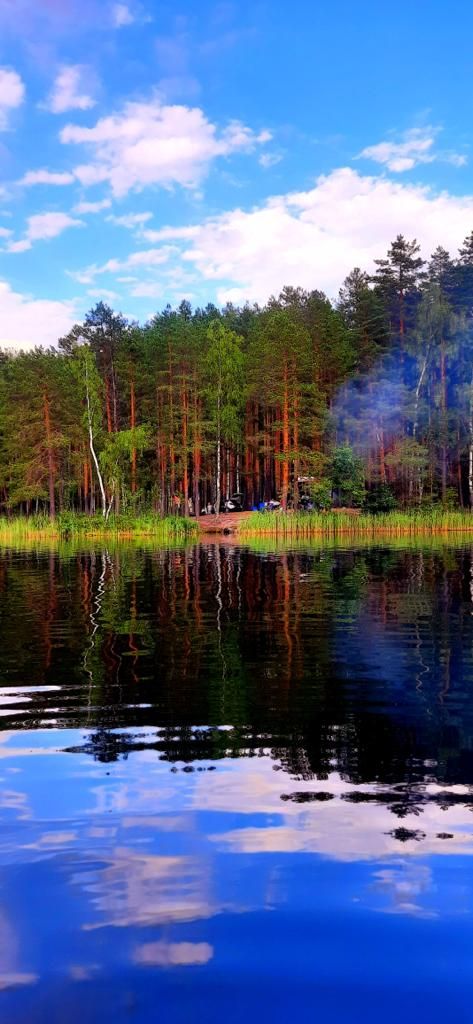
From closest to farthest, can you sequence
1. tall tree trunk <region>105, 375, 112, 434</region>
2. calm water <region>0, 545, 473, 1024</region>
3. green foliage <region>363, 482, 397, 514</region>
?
calm water <region>0, 545, 473, 1024</region>, green foliage <region>363, 482, 397, 514</region>, tall tree trunk <region>105, 375, 112, 434</region>

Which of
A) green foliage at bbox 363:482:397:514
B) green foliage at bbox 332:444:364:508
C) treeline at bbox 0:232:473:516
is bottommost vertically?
green foliage at bbox 363:482:397:514

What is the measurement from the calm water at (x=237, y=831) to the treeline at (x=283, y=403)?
4221 centimetres

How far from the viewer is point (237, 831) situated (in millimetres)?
4805

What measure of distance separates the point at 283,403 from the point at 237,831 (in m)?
50.3

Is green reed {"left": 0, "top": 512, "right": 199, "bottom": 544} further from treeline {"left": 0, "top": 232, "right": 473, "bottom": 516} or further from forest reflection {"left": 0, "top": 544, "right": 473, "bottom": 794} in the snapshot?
forest reflection {"left": 0, "top": 544, "right": 473, "bottom": 794}

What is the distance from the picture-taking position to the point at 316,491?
53.2 metres

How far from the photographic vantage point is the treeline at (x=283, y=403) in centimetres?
5353

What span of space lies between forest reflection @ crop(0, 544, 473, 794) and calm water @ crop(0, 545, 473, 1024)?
0.04 metres

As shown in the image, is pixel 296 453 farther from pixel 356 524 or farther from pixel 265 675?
pixel 265 675

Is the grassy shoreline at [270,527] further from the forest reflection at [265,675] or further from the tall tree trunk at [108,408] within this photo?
the forest reflection at [265,675]

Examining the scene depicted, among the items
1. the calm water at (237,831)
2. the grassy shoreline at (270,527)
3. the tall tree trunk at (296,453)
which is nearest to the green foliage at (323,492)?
the tall tree trunk at (296,453)

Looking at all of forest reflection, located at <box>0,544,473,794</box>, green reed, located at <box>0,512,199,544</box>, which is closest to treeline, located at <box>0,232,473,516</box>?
green reed, located at <box>0,512,199,544</box>

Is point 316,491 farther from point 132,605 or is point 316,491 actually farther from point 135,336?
point 132,605

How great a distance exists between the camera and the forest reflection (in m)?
6.31
